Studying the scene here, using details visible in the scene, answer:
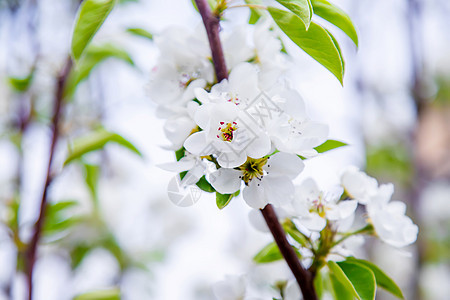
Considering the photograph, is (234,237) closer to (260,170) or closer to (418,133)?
(418,133)

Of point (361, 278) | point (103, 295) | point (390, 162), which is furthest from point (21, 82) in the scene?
point (390, 162)

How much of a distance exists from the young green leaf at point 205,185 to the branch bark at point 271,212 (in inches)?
2.4

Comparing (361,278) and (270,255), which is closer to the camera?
(361,278)

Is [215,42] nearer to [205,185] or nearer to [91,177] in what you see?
[205,185]

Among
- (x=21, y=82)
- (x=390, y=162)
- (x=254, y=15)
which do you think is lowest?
(x=390, y=162)

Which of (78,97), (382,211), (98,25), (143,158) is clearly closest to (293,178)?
(382,211)

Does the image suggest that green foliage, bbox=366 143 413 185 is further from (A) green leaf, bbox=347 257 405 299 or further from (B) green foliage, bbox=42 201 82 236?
(A) green leaf, bbox=347 257 405 299

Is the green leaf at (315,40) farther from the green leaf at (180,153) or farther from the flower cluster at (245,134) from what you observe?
the green leaf at (180,153)

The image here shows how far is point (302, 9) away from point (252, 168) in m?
0.16

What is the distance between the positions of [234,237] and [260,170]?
76.1 inches

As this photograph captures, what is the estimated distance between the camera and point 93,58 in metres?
0.96

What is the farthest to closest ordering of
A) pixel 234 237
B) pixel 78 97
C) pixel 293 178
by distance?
pixel 234 237 → pixel 78 97 → pixel 293 178

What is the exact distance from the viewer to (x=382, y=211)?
21.4 inches

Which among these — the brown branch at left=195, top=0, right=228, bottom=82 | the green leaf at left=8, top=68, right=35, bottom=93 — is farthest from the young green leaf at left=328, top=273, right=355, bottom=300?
the green leaf at left=8, top=68, right=35, bottom=93
